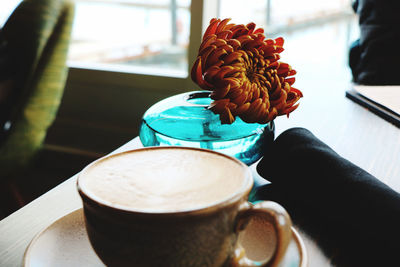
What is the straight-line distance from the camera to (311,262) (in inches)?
13.2

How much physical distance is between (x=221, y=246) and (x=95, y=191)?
9cm

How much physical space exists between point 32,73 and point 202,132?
79 centimetres

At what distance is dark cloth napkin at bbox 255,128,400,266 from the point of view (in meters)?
0.32

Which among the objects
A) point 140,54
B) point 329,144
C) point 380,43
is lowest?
point 140,54

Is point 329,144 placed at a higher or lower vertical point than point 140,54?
higher

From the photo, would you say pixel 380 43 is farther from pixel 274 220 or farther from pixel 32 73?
pixel 32 73

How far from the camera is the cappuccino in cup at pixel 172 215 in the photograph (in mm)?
247

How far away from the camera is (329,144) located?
583mm

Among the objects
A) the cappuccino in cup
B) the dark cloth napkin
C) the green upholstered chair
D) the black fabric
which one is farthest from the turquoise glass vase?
the green upholstered chair

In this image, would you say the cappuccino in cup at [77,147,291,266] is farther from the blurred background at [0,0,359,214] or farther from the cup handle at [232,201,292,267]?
the blurred background at [0,0,359,214]

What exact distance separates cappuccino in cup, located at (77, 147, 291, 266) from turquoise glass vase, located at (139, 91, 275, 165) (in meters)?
0.14

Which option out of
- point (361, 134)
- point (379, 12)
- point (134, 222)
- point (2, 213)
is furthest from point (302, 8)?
point (134, 222)

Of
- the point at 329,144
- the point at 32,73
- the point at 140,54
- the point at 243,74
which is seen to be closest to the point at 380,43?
the point at 329,144

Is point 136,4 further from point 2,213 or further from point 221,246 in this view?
point 221,246
